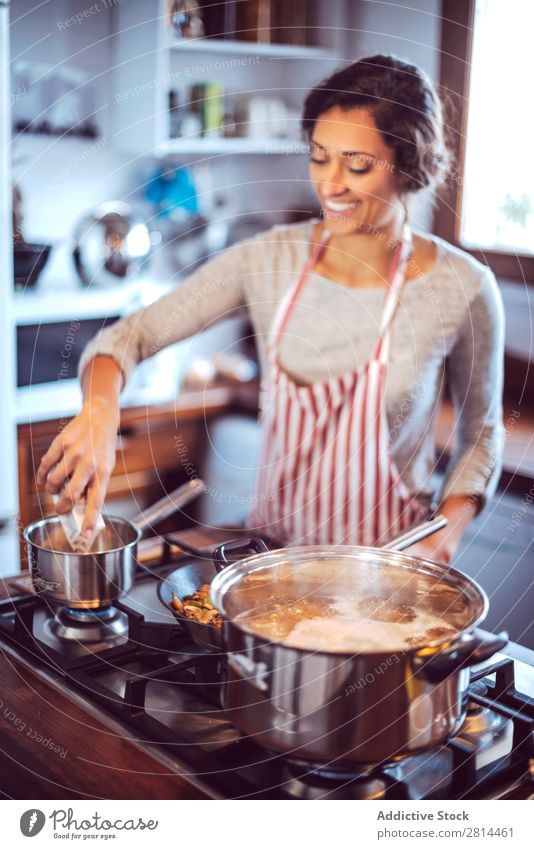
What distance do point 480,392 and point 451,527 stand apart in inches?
6.7

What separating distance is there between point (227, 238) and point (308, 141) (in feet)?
4.50

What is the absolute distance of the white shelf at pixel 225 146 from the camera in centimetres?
213

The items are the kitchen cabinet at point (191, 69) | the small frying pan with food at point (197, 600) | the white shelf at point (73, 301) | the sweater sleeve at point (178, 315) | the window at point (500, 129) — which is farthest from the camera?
the kitchen cabinet at point (191, 69)

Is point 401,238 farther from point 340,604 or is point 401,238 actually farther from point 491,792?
point 491,792

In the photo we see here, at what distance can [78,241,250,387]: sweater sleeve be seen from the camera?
0.99 metres

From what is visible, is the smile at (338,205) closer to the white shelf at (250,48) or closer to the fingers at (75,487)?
the fingers at (75,487)

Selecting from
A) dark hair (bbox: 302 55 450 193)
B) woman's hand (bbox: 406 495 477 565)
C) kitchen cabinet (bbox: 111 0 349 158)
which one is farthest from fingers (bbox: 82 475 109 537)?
kitchen cabinet (bbox: 111 0 349 158)

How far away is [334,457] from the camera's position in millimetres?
1172

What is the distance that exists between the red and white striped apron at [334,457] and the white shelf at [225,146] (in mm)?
1038

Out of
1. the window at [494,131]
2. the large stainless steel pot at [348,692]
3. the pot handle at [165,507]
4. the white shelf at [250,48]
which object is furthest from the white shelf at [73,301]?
the large stainless steel pot at [348,692]

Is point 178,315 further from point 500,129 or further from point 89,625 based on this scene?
point 500,129

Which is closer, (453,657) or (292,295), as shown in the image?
(453,657)

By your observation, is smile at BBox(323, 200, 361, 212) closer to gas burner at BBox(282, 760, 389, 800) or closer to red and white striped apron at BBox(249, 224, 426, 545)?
red and white striped apron at BBox(249, 224, 426, 545)

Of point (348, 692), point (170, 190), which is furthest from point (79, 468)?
point (170, 190)
